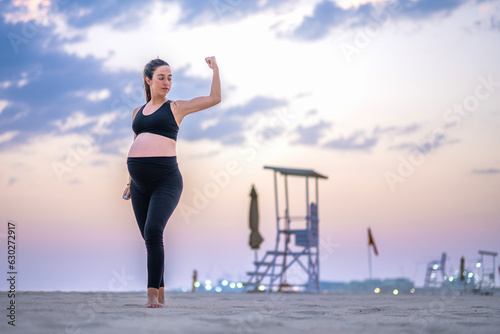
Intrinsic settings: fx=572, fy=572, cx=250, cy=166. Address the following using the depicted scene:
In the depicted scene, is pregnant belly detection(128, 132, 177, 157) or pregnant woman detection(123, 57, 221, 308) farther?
pregnant belly detection(128, 132, 177, 157)

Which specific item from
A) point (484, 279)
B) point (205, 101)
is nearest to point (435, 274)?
point (484, 279)

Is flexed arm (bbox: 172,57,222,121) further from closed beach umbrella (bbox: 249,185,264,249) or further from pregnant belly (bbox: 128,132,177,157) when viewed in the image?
closed beach umbrella (bbox: 249,185,264,249)

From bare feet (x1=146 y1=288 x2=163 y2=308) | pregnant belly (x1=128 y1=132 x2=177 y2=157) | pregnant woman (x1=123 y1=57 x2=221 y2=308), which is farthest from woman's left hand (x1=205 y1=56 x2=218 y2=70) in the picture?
bare feet (x1=146 y1=288 x2=163 y2=308)

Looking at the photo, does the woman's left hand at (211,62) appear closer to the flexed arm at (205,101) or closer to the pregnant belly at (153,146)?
the flexed arm at (205,101)

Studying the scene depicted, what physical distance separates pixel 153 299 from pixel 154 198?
72 centimetres

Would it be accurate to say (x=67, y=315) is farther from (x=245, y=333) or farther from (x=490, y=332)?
(x=490, y=332)

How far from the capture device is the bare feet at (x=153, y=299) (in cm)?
376

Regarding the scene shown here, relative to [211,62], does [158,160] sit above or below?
below

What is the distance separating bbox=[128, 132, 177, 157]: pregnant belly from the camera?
163 inches

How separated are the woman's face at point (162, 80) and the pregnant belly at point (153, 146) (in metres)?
0.36

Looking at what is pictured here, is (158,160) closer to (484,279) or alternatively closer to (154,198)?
(154,198)

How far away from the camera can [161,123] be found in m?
4.15

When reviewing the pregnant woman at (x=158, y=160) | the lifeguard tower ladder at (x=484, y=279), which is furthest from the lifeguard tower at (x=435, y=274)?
the pregnant woman at (x=158, y=160)

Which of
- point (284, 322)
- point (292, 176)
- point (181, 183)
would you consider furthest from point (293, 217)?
point (284, 322)
